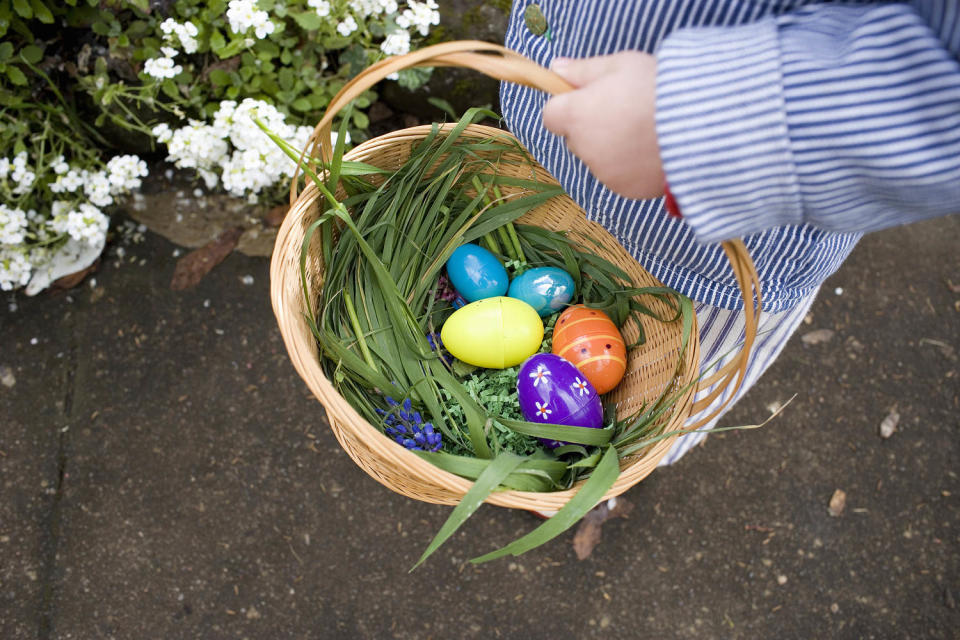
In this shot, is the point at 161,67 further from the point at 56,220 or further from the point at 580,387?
the point at 580,387

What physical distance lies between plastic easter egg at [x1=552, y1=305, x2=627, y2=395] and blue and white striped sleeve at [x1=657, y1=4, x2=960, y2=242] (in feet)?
2.27

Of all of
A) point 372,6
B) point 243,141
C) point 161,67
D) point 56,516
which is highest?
point 372,6

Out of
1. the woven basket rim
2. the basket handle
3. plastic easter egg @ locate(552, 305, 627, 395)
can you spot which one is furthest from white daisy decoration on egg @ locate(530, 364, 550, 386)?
the basket handle

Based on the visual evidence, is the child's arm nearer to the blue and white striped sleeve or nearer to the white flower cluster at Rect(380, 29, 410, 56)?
the blue and white striped sleeve

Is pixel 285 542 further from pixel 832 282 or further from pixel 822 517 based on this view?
pixel 832 282

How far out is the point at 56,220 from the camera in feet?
5.97

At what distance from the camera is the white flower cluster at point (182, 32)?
5.25 ft

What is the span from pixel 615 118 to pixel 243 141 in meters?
1.09

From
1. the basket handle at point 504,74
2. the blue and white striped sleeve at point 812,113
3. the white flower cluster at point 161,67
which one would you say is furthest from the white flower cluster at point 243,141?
the blue and white striped sleeve at point 812,113

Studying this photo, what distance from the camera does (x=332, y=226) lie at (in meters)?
1.50

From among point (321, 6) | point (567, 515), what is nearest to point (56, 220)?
point (321, 6)

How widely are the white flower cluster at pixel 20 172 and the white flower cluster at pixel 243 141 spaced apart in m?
0.39

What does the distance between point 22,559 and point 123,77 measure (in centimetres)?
131

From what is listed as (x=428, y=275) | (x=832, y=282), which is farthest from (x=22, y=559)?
A: (x=832, y=282)
